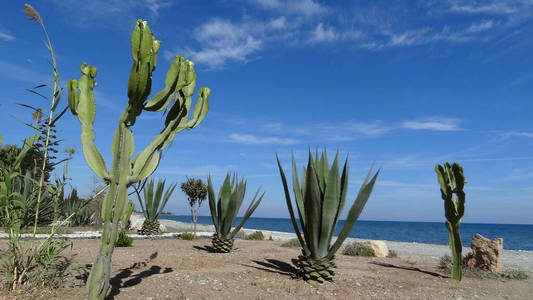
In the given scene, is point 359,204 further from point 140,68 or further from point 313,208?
point 140,68

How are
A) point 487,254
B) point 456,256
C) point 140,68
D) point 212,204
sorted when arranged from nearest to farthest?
point 140,68, point 456,256, point 487,254, point 212,204

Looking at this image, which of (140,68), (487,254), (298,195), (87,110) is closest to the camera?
(140,68)

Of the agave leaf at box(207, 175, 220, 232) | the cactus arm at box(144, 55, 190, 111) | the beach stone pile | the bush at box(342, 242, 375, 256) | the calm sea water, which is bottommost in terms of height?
the calm sea water

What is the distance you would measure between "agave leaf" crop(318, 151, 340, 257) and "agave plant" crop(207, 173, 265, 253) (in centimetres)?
295

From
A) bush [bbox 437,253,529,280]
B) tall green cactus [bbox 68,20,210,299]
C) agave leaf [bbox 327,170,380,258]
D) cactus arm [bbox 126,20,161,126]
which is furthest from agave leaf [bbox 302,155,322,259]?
bush [bbox 437,253,529,280]

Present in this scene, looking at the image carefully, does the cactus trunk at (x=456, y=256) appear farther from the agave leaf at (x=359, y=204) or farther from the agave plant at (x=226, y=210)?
the agave plant at (x=226, y=210)

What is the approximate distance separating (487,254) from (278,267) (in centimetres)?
434

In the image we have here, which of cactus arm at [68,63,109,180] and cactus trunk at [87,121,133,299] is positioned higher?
cactus arm at [68,63,109,180]

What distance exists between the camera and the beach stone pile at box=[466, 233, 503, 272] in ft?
21.6

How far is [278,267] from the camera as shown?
603 centimetres

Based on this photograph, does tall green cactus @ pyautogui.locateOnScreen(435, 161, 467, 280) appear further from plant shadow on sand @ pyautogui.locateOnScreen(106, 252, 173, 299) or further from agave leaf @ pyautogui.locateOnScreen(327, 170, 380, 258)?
plant shadow on sand @ pyautogui.locateOnScreen(106, 252, 173, 299)

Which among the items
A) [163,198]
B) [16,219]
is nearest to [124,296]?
[16,219]

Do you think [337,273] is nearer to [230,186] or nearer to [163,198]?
[230,186]

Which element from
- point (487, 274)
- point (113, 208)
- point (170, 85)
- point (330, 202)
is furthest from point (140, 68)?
point (487, 274)
